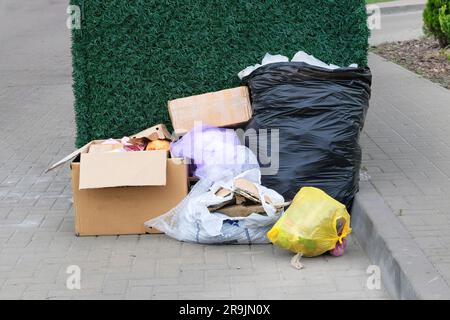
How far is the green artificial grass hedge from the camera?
6559 millimetres

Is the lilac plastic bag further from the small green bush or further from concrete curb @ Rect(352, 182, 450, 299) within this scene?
the small green bush

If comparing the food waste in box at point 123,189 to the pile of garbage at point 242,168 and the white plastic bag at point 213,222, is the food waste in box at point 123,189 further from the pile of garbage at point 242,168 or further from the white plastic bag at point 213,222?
the white plastic bag at point 213,222

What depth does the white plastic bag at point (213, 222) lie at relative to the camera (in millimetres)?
5570

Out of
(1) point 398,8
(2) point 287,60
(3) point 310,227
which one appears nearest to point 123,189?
(3) point 310,227

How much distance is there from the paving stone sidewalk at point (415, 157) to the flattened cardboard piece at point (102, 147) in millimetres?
1990

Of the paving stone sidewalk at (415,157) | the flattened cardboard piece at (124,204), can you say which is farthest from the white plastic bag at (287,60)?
the flattened cardboard piece at (124,204)

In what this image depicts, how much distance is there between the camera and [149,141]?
6.37 m

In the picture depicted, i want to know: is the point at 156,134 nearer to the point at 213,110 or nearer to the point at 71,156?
the point at 213,110

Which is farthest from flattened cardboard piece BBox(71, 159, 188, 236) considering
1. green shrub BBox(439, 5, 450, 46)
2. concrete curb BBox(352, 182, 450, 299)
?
green shrub BBox(439, 5, 450, 46)

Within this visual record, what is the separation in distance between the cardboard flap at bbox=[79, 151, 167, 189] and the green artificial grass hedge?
101 centimetres

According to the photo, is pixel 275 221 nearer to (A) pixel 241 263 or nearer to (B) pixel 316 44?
(A) pixel 241 263

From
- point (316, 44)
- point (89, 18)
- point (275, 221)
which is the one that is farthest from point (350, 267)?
point (89, 18)

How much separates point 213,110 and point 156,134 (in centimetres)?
48

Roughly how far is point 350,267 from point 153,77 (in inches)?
94.7
